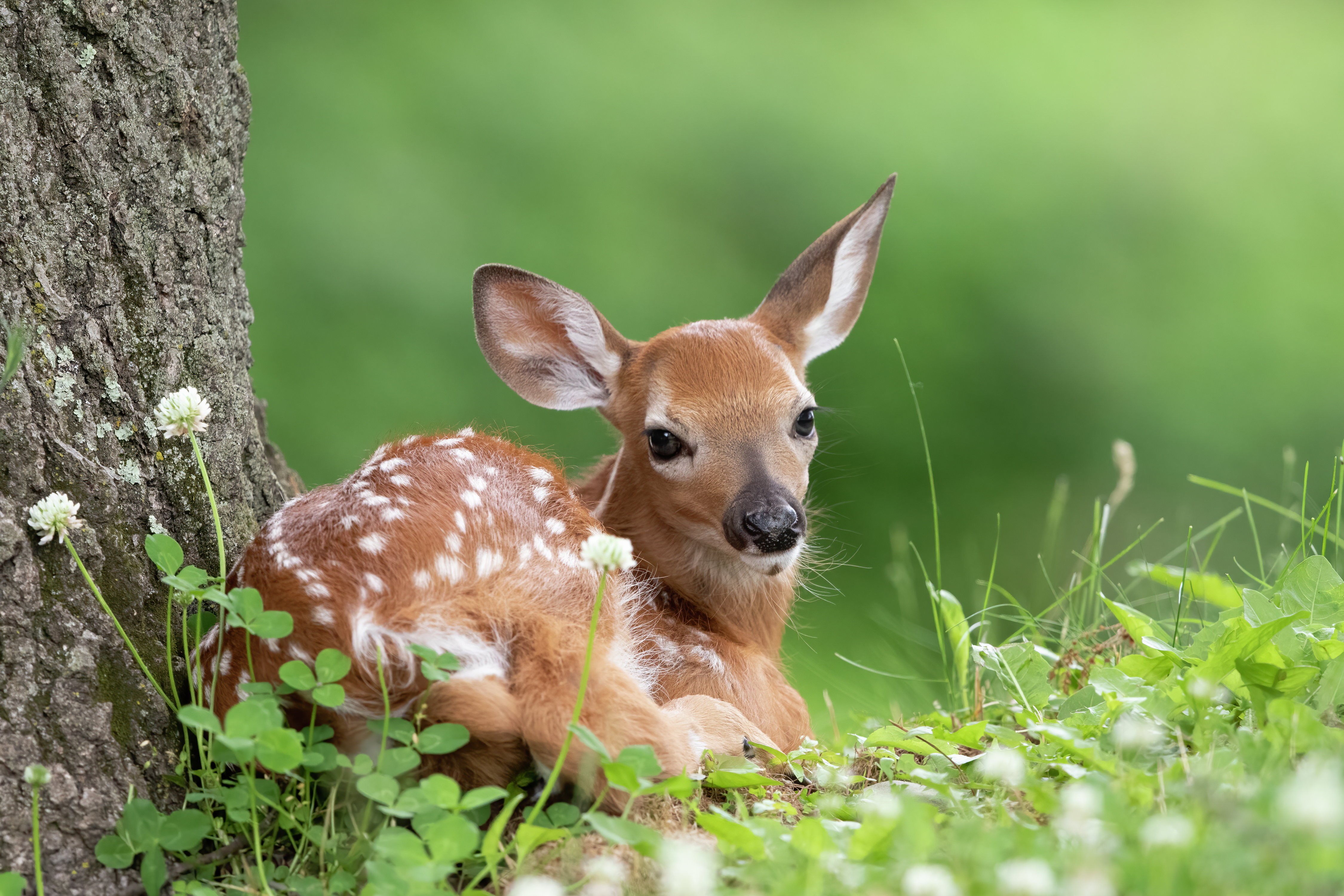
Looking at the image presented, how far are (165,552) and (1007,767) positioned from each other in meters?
1.40

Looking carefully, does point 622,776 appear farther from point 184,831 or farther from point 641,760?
point 184,831

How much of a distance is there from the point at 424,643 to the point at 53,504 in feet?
2.07

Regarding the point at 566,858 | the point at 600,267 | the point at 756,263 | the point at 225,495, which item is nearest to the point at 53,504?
the point at 225,495

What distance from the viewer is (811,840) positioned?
1.64 meters

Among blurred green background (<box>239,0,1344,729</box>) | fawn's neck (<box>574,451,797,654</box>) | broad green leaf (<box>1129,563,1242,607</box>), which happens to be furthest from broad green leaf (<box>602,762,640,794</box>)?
blurred green background (<box>239,0,1344,729</box>)

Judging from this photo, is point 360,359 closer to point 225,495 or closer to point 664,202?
point 664,202

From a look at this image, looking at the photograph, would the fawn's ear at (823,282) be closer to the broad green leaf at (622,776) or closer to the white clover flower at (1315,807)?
the broad green leaf at (622,776)

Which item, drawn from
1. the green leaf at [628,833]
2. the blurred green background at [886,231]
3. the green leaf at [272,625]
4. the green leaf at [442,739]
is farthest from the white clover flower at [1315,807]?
the blurred green background at [886,231]

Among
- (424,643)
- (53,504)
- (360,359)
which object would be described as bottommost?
(360,359)

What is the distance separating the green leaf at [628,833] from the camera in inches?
64.6

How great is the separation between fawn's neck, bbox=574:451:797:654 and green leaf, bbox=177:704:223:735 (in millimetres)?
1324

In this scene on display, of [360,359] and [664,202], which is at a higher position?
[664,202]

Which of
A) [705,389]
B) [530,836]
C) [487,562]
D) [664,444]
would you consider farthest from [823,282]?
[530,836]

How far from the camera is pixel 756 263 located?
591 centimetres
